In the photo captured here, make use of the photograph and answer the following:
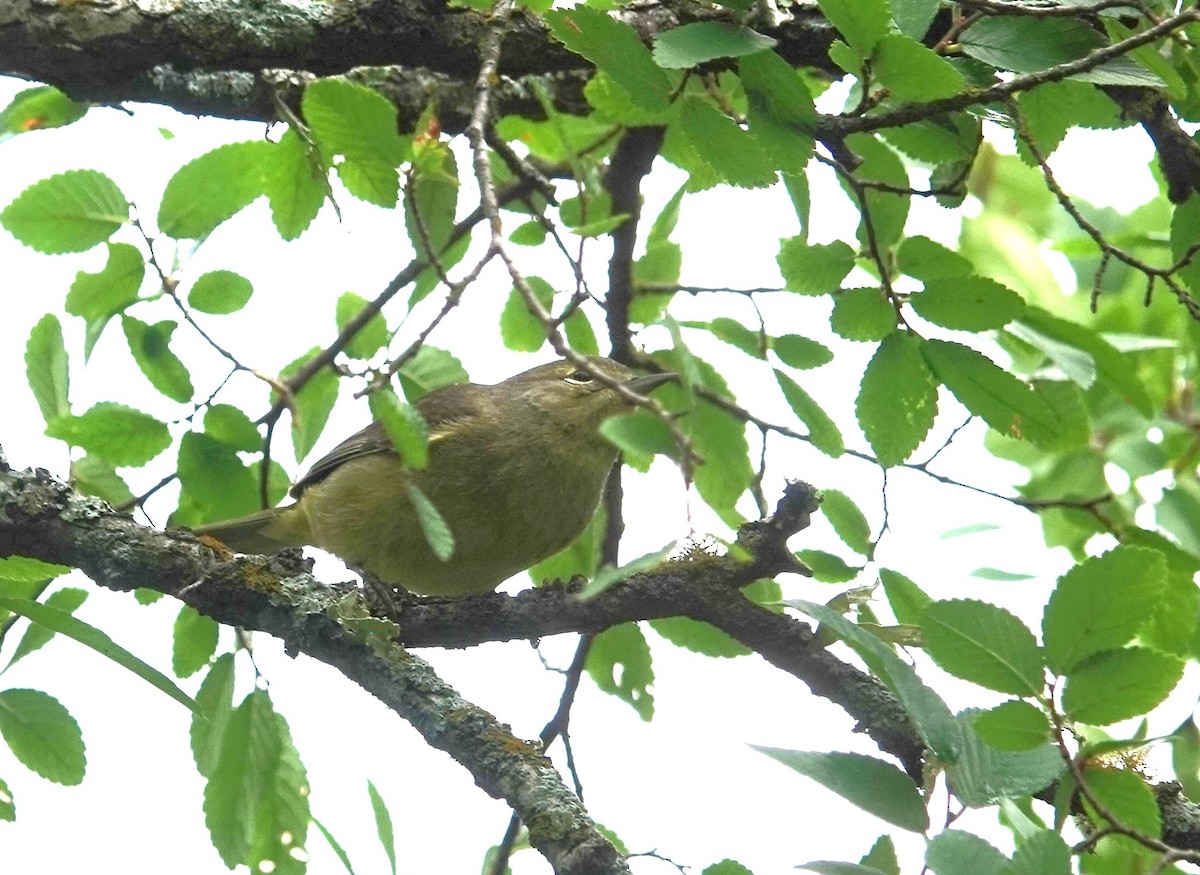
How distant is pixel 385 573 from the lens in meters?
5.48

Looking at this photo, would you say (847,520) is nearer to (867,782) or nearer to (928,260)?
(928,260)

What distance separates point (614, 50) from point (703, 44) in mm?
204

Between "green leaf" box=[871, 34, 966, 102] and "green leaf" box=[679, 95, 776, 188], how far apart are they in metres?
0.35

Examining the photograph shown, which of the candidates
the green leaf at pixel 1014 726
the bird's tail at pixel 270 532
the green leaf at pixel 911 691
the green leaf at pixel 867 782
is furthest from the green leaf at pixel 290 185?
the green leaf at pixel 1014 726

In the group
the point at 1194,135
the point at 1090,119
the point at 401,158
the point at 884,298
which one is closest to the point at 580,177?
the point at 401,158

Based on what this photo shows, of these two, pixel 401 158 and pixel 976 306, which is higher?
pixel 401 158

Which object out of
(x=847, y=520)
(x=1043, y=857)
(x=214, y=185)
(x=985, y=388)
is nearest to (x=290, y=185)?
(x=214, y=185)

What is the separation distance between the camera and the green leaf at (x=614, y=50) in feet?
9.85

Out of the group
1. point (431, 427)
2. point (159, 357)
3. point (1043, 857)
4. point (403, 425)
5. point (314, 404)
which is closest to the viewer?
point (1043, 857)

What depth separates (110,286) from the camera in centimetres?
416

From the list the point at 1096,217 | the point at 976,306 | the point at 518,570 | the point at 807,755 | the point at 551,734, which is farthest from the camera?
the point at 1096,217

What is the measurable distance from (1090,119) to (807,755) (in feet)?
7.52

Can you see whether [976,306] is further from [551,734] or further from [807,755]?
[551,734]

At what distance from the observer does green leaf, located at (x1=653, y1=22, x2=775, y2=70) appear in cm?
297
